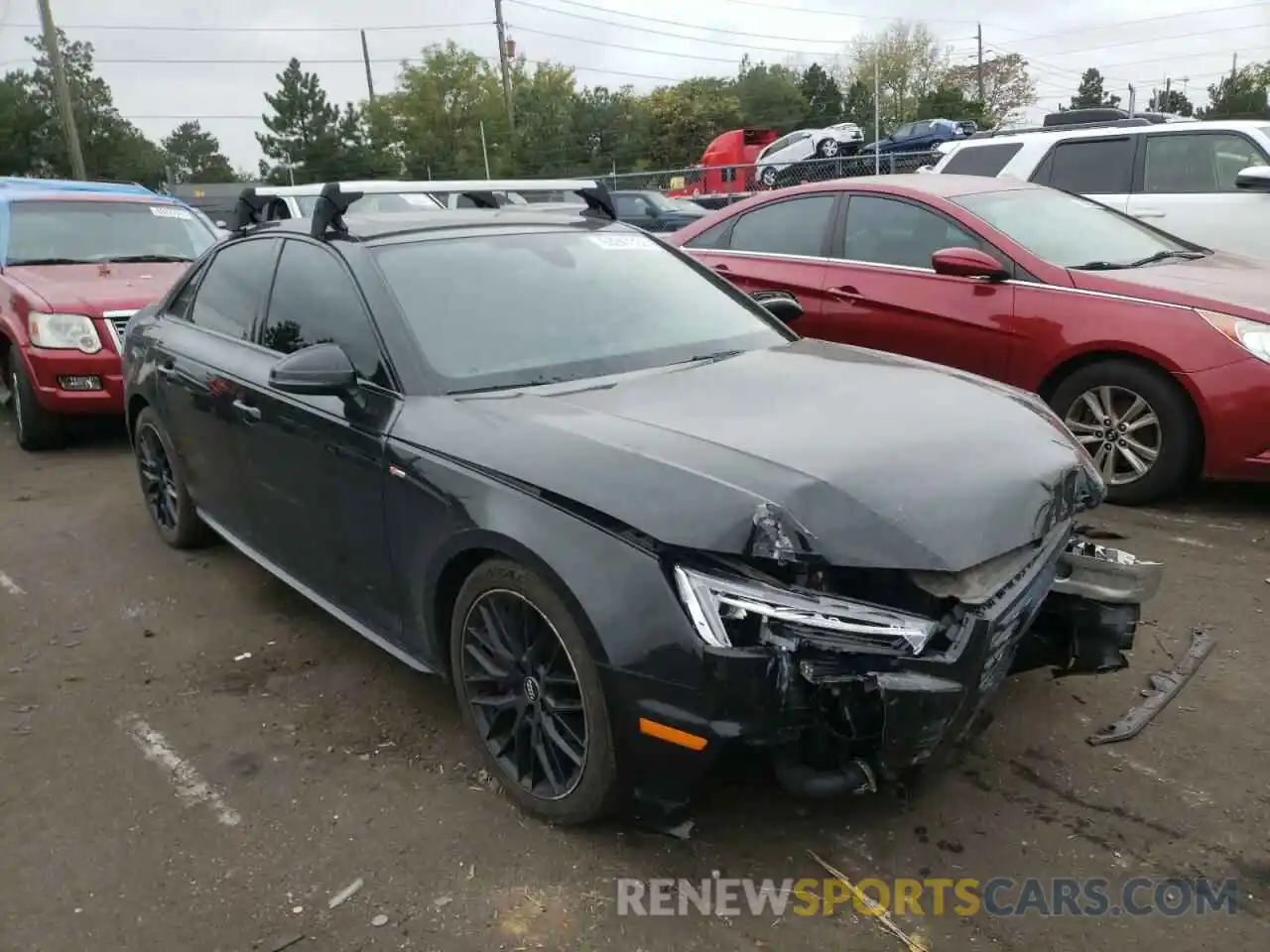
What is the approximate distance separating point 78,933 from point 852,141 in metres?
27.9

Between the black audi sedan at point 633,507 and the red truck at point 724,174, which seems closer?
the black audi sedan at point 633,507

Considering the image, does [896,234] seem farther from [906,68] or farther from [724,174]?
[906,68]

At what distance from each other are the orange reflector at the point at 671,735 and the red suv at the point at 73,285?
18.4ft

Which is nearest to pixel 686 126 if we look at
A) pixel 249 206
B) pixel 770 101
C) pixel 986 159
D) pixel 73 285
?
pixel 770 101

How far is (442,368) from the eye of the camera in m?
3.06

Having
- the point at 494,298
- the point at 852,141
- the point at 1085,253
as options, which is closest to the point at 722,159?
the point at 852,141

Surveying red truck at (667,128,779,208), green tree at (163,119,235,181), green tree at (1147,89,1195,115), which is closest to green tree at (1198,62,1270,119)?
green tree at (1147,89,1195,115)

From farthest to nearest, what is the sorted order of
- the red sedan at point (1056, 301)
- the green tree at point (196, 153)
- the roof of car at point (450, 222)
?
the green tree at point (196, 153)
the red sedan at point (1056, 301)
the roof of car at point (450, 222)

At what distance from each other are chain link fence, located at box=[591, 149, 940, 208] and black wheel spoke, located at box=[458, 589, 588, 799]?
1181 centimetres

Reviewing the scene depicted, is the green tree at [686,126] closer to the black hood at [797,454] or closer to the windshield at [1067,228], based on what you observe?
the windshield at [1067,228]

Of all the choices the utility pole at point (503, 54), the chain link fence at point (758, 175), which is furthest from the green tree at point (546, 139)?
the chain link fence at point (758, 175)

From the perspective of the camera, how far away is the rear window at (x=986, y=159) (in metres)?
8.32

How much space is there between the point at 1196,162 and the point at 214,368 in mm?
7254

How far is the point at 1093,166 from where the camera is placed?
806cm
